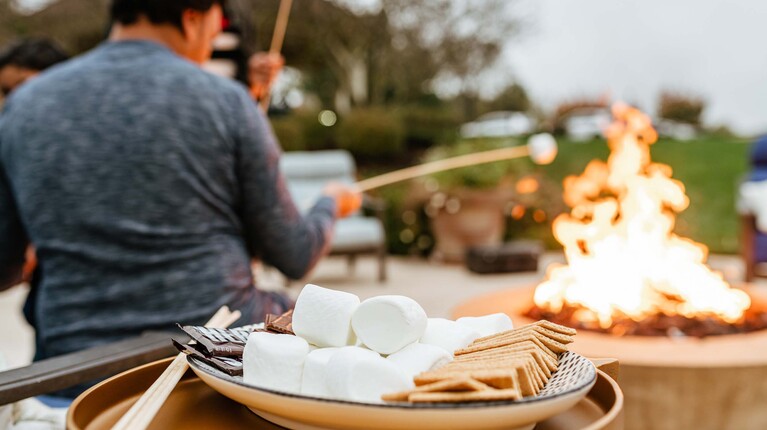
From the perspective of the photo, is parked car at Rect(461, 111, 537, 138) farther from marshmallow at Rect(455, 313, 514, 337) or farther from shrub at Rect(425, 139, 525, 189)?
marshmallow at Rect(455, 313, 514, 337)

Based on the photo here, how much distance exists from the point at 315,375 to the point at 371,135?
9420mm

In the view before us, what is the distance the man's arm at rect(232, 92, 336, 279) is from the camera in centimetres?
147

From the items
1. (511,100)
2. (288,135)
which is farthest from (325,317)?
(511,100)

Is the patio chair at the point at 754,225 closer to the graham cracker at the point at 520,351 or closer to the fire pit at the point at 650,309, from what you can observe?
the fire pit at the point at 650,309

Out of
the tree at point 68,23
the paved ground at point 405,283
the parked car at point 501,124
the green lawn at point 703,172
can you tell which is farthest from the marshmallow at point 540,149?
the parked car at point 501,124

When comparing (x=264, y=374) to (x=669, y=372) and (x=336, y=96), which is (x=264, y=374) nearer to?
(x=669, y=372)

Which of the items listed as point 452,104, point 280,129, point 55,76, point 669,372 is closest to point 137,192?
point 55,76

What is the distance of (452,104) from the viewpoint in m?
16.6

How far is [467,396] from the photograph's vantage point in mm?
568

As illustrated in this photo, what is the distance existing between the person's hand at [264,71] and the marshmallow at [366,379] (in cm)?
187

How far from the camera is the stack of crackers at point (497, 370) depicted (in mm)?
578

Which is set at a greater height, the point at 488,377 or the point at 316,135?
the point at 316,135

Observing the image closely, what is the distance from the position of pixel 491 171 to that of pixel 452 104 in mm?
10203

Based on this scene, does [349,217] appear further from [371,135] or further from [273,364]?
[273,364]
